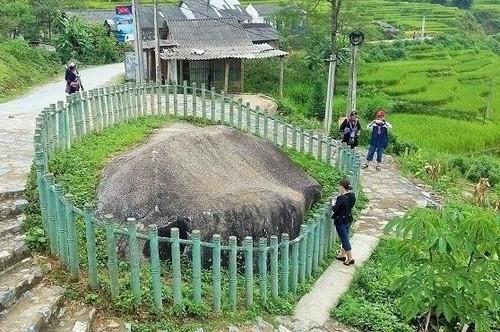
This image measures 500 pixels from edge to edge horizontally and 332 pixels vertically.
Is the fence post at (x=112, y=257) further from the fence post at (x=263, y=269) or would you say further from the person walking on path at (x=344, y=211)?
the person walking on path at (x=344, y=211)

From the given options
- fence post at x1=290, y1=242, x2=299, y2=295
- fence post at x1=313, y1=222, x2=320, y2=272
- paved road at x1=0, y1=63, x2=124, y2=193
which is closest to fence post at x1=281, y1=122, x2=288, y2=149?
fence post at x1=313, y1=222, x2=320, y2=272

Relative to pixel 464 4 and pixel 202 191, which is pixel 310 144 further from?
pixel 464 4

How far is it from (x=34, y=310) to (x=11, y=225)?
1.98 m

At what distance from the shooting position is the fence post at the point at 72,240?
5.83 metres

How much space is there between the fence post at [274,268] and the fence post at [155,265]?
1.53 m

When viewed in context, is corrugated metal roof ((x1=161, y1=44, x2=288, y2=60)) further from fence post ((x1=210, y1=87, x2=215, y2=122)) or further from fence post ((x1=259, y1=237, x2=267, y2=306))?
fence post ((x1=259, y1=237, x2=267, y2=306))

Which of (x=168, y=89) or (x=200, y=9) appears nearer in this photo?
(x=168, y=89)

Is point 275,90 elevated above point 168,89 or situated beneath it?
situated beneath

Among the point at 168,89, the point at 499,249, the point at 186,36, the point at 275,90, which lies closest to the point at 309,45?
the point at 275,90

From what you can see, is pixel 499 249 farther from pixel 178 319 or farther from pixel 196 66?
pixel 196 66

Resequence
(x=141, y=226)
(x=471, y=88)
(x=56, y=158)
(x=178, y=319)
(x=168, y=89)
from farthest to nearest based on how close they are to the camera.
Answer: (x=471, y=88) < (x=168, y=89) < (x=56, y=158) < (x=141, y=226) < (x=178, y=319)

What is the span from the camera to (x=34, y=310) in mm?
5477

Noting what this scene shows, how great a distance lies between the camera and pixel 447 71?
38688mm

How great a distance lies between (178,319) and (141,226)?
1.53 m
